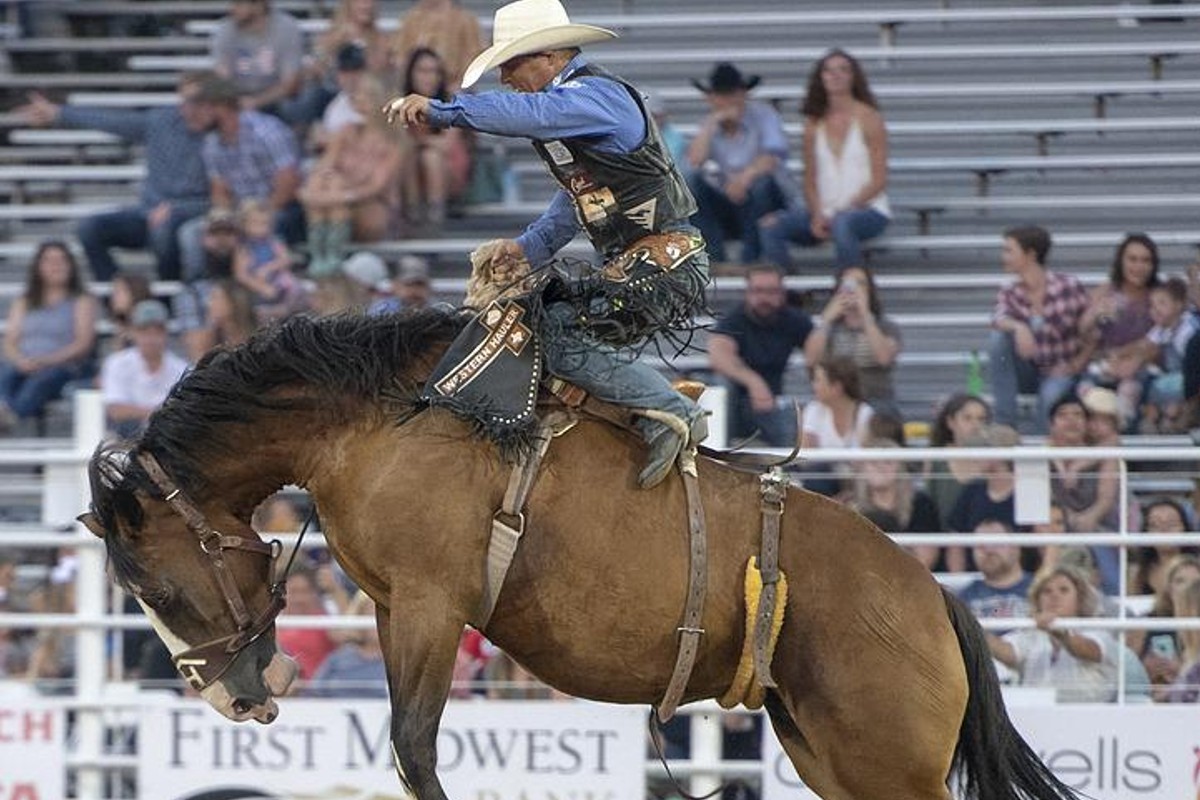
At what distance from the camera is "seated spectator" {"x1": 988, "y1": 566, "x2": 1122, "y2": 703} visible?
8.06 m

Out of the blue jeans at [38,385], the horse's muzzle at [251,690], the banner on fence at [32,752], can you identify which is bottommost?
the banner on fence at [32,752]

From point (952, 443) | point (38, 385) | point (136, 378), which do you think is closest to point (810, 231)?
point (952, 443)

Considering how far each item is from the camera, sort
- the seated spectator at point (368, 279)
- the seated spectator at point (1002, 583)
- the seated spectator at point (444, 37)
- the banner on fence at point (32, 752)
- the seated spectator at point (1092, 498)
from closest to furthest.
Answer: the seated spectator at point (1092, 498), the seated spectator at point (1002, 583), the banner on fence at point (32, 752), the seated spectator at point (368, 279), the seated spectator at point (444, 37)

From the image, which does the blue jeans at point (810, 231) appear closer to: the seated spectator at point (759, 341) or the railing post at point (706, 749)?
the seated spectator at point (759, 341)

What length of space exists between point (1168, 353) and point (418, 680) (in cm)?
497

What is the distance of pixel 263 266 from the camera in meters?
10.9

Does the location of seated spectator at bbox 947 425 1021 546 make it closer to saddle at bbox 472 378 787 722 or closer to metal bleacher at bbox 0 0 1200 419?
saddle at bbox 472 378 787 722

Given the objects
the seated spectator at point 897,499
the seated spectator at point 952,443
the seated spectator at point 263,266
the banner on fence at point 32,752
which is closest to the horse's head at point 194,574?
the banner on fence at point 32,752

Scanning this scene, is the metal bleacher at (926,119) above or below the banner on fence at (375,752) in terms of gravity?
above

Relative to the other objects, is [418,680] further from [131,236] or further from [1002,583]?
[131,236]

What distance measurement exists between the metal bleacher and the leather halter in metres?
4.95

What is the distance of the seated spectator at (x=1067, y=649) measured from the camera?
8062mm

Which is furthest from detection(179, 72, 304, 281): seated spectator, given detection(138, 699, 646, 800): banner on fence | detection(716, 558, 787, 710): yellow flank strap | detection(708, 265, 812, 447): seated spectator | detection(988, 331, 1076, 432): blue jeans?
detection(716, 558, 787, 710): yellow flank strap

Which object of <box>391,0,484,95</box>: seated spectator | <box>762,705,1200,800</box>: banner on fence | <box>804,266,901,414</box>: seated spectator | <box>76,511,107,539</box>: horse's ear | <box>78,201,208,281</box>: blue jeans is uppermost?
<box>391,0,484,95</box>: seated spectator
